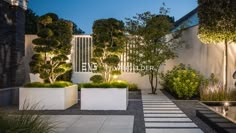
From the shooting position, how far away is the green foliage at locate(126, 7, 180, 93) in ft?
45.7

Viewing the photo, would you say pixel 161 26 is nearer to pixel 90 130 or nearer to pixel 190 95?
pixel 190 95

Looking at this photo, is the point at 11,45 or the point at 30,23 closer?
the point at 11,45

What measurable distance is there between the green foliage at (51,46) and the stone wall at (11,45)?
1.13 metres

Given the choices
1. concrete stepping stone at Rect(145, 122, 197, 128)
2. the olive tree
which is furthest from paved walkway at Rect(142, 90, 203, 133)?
the olive tree

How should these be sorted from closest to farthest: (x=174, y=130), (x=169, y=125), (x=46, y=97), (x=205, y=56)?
(x=174, y=130)
(x=169, y=125)
(x=46, y=97)
(x=205, y=56)

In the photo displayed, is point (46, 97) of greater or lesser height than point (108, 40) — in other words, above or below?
below

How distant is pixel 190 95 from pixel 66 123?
233 inches

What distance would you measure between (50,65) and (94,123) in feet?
11.6

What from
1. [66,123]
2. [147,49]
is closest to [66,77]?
[147,49]

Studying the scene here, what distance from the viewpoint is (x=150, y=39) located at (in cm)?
1407

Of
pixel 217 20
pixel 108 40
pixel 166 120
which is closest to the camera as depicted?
pixel 166 120

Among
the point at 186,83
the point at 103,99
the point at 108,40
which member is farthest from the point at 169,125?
the point at 186,83

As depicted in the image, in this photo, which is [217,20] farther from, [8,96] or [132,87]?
[8,96]

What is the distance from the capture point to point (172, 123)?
7.35 meters
